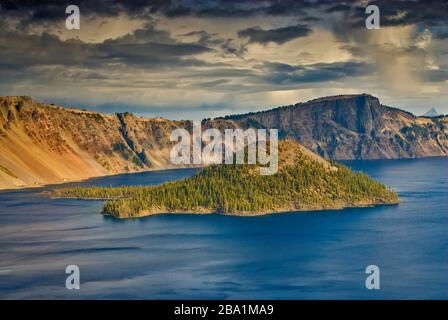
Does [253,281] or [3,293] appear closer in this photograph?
[3,293]

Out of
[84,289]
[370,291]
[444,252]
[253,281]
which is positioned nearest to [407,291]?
[370,291]

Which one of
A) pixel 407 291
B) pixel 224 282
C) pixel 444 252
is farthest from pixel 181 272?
pixel 444 252

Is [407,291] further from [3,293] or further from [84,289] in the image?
[3,293]
